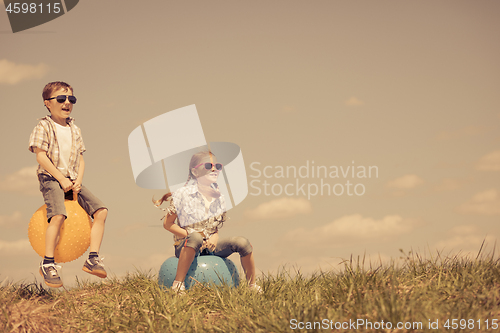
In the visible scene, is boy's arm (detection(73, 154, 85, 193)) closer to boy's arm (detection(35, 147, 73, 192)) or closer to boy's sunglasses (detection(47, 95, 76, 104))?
boy's arm (detection(35, 147, 73, 192))

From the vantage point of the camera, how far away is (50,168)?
6.14m

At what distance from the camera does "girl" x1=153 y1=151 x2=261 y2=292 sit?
6.33 m

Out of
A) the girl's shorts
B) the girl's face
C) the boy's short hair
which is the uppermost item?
the boy's short hair

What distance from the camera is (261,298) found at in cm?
543

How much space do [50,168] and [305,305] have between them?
384 centimetres

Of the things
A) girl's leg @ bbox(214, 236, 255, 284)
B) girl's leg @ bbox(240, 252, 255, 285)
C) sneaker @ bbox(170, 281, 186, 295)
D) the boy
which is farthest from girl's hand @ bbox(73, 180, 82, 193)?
girl's leg @ bbox(240, 252, 255, 285)

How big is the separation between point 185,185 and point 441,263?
3.65 meters

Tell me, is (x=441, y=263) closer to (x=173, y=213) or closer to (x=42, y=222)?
(x=173, y=213)

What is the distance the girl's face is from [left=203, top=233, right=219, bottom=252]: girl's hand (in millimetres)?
760

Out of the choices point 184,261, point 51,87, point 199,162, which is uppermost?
point 51,87

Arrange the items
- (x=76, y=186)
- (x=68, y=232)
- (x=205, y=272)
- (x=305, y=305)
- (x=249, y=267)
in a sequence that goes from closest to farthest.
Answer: (x=305, y=305), (x=205, y=272), (x=68, y=232), (x=76, y=186), (x=249, y=267)

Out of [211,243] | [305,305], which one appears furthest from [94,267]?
[305,305]

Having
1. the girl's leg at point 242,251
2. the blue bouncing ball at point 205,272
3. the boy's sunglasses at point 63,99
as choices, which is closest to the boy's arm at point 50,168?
the boy's sunglasses at point 63,99

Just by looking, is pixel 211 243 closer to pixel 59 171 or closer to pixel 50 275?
pixel 50 275
